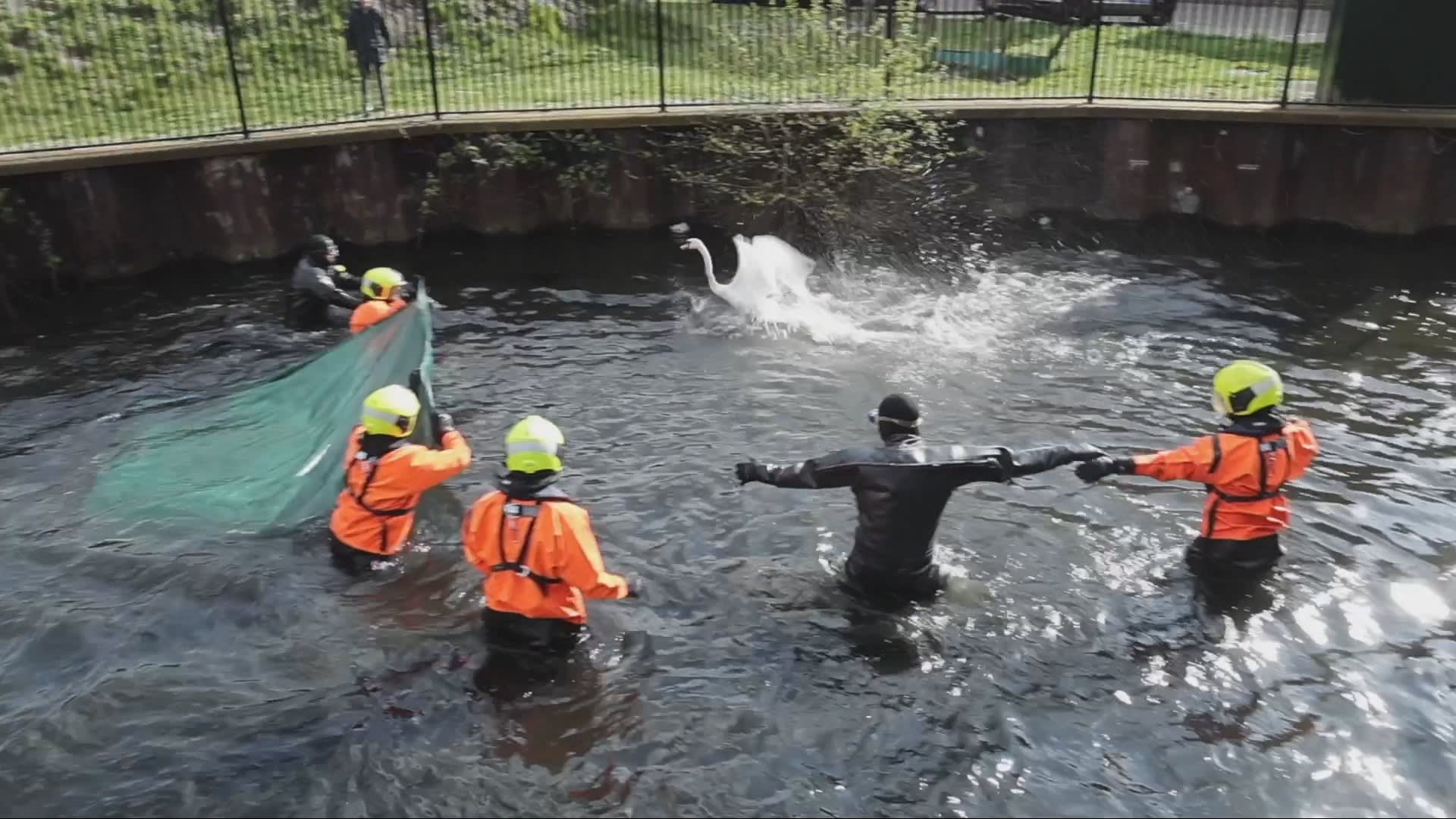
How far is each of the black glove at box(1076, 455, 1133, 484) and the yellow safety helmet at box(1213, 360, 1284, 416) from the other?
82 cm

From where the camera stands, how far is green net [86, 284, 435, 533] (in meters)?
9.02

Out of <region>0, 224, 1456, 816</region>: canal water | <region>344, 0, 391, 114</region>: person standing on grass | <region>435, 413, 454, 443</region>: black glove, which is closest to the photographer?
<region>0, 224, 1456, 816</region>: canal water

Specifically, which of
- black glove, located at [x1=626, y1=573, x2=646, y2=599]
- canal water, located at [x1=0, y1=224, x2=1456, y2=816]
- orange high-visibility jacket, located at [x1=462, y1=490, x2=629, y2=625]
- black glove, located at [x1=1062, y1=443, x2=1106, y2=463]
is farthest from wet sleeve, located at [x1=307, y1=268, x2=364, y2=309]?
black glove, located at [x1=1062, y1=443, x2=1106, y2=463]

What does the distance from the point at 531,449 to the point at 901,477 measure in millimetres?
2376

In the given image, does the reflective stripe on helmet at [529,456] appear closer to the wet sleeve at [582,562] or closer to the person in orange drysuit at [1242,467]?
the wet sleeve at [582,562]

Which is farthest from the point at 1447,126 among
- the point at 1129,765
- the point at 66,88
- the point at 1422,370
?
the point at 66,88

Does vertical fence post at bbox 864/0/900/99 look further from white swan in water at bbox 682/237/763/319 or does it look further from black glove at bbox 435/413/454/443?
black glove at bbox 435/413/454/443

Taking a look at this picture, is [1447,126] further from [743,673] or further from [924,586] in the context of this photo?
[743,673]

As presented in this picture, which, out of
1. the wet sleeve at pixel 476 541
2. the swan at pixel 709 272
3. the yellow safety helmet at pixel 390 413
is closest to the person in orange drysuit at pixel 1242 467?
the wet sleeve at pixel 476 541

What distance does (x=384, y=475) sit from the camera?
8016 millimetres

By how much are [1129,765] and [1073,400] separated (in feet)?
18.0

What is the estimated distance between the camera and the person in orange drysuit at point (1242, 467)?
25.6 feet

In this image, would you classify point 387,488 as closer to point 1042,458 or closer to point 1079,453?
point 1042,458

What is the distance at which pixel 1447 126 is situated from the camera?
50.9 feet
